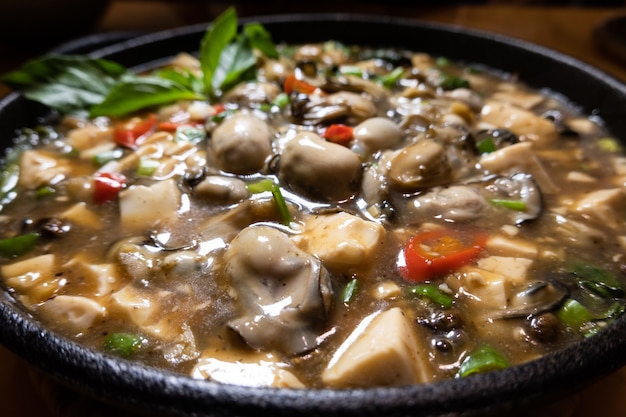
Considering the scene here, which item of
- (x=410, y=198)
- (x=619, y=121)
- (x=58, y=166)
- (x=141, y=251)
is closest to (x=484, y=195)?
(x=410, y=198)

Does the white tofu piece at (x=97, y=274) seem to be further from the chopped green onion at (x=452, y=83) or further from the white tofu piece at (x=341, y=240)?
the chopped green onion at (x=452, y=83)

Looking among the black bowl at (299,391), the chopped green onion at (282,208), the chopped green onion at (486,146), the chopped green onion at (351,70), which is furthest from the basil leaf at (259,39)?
the black bowl at (299,391)

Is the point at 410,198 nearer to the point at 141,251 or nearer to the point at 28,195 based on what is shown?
the point at 141,251

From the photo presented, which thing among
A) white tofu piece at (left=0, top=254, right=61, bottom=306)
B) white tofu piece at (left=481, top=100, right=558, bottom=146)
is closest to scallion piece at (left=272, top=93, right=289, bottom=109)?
white tofu piece at (left=481, top=100, right=558, bottom=146)

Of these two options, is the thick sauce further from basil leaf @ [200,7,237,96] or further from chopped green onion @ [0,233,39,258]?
basil leaf @ [200,7,237,96]

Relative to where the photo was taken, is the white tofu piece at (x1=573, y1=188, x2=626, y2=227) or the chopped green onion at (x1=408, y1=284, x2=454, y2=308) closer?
the chopped green onion at (x1=408, y1=284, x2=454, y2=308)
